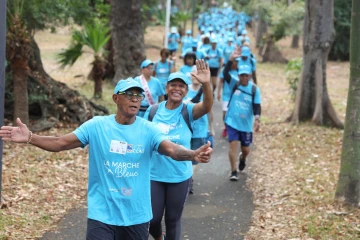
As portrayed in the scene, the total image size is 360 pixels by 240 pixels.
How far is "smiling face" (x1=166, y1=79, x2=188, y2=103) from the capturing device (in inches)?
255

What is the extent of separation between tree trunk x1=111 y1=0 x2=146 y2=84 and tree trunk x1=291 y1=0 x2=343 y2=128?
552 cm

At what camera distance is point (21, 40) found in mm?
11273

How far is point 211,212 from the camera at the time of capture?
8.94 meters

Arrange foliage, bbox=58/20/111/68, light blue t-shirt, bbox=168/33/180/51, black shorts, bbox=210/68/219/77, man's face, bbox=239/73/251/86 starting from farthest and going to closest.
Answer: light blue t-shirt, bbox=168/33/180/51
black shorts, bbox=210/68/219/77
foliage, bbox=58/20/111/68
man's face, bbox=239/73/251/86

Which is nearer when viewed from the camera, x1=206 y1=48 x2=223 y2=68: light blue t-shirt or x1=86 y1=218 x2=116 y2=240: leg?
x1=86 y1=218 x2=116 y2=240: leg

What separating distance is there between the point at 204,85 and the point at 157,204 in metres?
1.28

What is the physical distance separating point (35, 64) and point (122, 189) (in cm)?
984

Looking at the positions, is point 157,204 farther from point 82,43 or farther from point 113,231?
point 82,43

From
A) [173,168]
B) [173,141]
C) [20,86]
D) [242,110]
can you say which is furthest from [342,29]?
[173,168]

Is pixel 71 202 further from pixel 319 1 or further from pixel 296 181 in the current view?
pixel 319 1

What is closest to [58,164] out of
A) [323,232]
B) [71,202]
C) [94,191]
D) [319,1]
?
[71,202]

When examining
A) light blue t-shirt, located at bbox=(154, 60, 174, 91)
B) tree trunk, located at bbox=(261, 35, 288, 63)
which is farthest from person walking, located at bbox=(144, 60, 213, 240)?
tree trunk, located at bbox=(261, 35, 288, 63)

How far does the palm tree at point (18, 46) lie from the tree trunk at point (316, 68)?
7077 mm

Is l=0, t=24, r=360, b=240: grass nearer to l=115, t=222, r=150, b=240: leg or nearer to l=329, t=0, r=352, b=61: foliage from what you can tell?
l=115, t=222, r=150, b=240: leg
